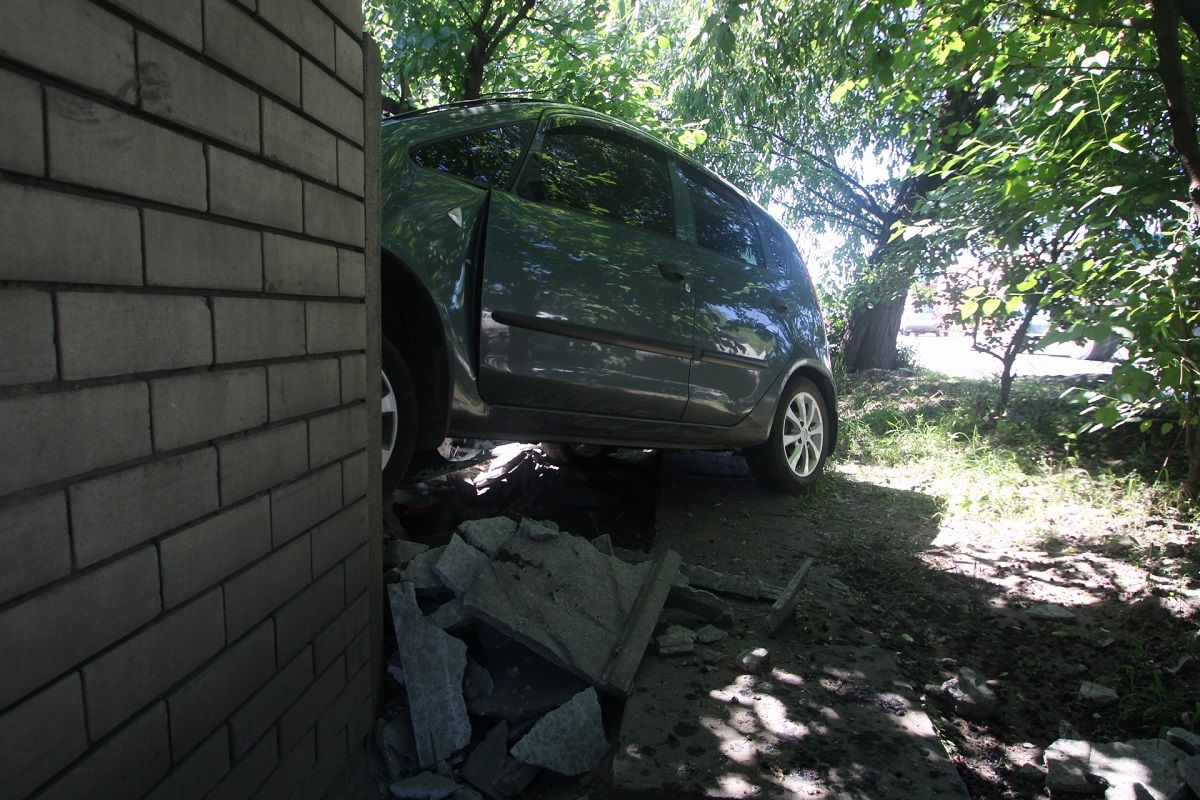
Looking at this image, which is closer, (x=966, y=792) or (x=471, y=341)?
(x=966, y=792)

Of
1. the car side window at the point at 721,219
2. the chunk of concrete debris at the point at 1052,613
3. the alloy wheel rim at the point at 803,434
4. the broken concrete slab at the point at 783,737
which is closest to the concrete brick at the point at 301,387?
the broken concrete slab at the point at 783,737

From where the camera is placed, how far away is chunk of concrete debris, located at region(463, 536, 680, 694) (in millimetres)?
2395

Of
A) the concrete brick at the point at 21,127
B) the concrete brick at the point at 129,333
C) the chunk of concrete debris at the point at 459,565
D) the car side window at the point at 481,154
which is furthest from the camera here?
the car side window at the point at 481,154

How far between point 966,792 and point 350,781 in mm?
1660

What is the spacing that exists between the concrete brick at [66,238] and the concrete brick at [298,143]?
Answer: 487 millimetres

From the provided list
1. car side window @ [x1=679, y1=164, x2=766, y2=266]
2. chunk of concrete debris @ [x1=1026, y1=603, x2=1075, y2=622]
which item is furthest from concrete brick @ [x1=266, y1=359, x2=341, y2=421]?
chunk of concrete debris @ [x1=1026, y1=603, x2=1075, y2=622]

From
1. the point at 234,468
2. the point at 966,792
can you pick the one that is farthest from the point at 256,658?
the point at 966,792

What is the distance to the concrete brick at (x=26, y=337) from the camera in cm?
95

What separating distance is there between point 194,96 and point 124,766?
3.64 feet

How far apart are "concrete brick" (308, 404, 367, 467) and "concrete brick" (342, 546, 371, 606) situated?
30 centimetres

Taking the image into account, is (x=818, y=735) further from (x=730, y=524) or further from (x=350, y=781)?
→ (x=730, y=524)

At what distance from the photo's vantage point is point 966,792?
79.7 inches

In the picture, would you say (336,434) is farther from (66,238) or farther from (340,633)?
(66,238)

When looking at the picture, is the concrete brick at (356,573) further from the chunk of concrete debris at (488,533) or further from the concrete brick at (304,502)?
the chunk of concrete debris at (488,533)
